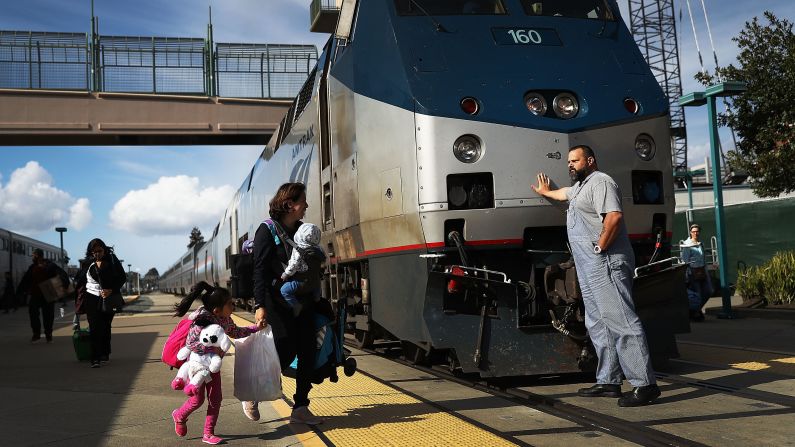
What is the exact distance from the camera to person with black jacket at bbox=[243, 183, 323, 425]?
4.71m

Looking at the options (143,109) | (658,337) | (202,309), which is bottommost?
(658,337)

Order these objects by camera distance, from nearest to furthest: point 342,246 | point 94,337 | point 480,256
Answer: point 480,256
point 342,246
point 94,337

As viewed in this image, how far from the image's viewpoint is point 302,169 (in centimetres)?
936

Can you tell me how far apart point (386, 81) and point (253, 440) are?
9.89ft

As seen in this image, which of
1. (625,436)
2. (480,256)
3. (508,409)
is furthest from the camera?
(480,256)

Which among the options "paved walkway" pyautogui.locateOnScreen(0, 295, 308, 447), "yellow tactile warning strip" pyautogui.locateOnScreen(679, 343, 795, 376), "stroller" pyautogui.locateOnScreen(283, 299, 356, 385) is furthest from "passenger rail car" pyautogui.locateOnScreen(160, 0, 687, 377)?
"paved walkway" pyautogui.locateOnScreen(0, 295, 308, 447)

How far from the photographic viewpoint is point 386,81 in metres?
6.04

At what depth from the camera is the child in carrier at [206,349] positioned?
4.54 m

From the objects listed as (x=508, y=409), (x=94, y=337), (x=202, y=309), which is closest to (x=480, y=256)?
(x=508, y=409)

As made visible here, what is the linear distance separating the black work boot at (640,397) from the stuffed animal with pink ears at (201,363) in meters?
2.68

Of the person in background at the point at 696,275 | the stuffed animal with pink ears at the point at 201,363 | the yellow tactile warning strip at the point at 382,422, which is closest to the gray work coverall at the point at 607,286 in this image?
the yellow tactile warning strip at the point at 382,422

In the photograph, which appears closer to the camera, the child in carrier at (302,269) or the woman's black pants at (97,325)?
the child in carrier at (302,269)

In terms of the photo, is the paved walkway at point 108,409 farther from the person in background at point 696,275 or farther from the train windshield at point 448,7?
the person in background at point 696,275

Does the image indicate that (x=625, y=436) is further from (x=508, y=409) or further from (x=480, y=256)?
(x=480, y=256)
